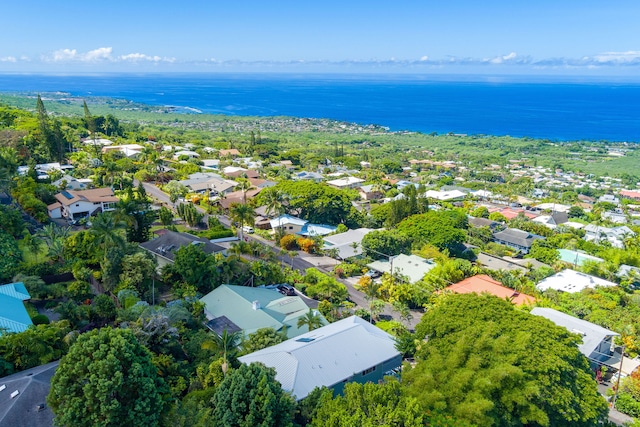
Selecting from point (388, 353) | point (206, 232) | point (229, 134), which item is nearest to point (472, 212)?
point (206, 232)

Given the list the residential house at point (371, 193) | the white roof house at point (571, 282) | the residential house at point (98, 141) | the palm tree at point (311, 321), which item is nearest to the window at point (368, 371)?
the palm tree at point (311, 321)

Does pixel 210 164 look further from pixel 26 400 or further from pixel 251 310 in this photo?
pixel 26 400

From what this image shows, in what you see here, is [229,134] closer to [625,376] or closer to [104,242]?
[104,242]

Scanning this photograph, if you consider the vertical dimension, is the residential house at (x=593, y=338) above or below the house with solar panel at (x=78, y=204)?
below

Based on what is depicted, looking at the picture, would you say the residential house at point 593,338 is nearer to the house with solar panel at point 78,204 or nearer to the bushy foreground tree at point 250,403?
the bushy foreground tree at point 250,403

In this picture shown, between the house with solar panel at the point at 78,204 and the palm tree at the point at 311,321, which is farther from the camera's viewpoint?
the house with solar panel at the point at 78,204

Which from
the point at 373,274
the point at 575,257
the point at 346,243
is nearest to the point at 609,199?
the point at 575,257
